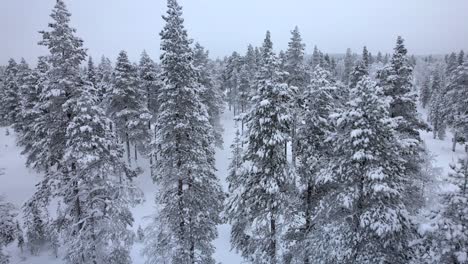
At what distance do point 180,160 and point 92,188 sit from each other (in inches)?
181

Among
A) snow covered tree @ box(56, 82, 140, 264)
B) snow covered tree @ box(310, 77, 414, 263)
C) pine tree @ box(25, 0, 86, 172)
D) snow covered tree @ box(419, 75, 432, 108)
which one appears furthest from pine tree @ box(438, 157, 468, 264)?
snow covered tree @ box(419, 75, 432, 108)

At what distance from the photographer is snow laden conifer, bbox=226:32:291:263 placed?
43.3 feet

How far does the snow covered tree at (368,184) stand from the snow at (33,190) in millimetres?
9776

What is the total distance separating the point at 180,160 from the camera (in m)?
15.6

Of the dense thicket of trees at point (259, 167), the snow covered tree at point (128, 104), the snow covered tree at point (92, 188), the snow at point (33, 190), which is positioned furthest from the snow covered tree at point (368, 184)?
the snow covered tree at point (128, 104)

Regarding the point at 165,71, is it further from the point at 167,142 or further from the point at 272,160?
the point at 272,160

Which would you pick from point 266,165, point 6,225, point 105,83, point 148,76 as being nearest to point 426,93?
point 148,76

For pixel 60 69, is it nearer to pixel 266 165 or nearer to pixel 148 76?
pixel 266 165

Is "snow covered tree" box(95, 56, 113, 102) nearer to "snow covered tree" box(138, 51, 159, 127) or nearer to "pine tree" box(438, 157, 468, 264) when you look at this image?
"snow covered tree" box(138, 51, 159, 127)

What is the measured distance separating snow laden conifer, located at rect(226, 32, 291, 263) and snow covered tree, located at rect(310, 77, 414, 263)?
2139mm

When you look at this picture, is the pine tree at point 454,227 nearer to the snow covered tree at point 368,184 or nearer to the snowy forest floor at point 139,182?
the snow covered tree at point 368,184

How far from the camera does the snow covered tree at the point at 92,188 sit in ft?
48.4

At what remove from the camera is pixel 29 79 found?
31312 millimetres

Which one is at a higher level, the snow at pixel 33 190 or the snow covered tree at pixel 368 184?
the snow covered tree at pixel 368 184
